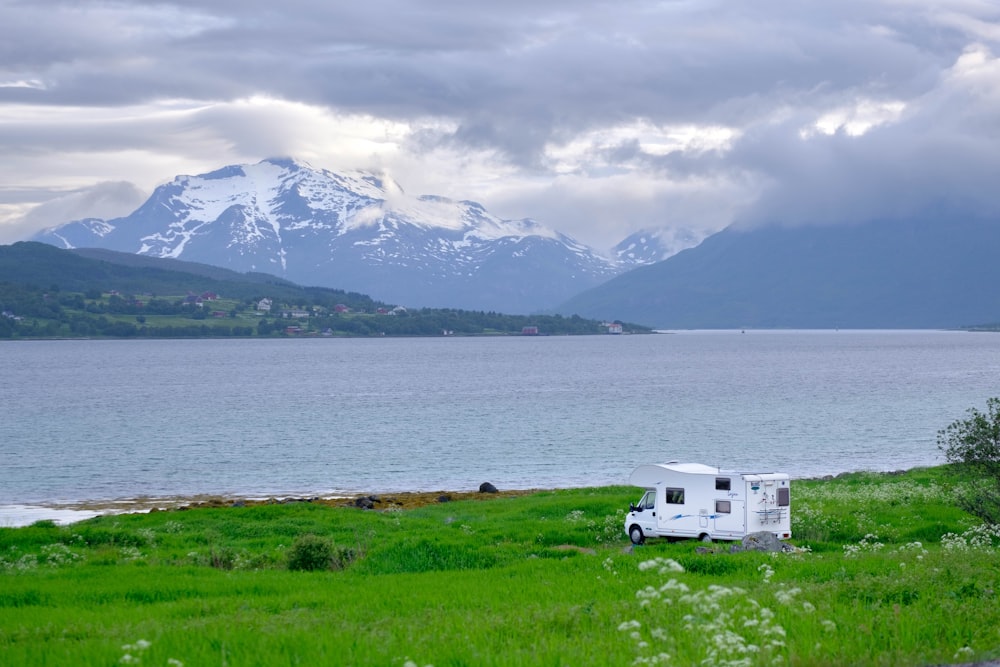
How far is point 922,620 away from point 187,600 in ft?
42.7

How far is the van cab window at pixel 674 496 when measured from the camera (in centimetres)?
3291

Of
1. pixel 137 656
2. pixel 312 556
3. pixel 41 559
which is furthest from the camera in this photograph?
pixel 41 559

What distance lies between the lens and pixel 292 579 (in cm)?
2356

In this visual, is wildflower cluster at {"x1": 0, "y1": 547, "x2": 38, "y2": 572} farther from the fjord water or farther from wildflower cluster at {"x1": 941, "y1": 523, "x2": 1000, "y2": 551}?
the fjord water

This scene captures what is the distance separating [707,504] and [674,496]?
116 cm

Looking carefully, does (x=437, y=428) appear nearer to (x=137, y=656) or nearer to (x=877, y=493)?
(x=877, y=493)

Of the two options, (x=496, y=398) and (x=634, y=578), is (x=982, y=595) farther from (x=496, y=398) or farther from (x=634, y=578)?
(x=496, y=398)

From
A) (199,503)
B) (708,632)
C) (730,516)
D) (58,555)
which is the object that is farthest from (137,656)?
(199,503)

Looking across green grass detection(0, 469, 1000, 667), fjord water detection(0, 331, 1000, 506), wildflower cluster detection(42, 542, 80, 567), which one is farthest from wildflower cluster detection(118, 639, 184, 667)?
fjord water detection(0, 331, 1000, 506)

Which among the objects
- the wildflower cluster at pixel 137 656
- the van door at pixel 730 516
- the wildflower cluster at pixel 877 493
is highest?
the wildflower cluster at pixel 137 656

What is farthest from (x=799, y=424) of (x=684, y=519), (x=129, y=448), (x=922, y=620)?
(x=922, y=620)

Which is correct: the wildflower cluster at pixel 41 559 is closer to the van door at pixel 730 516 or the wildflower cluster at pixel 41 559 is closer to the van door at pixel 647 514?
the van door at pixel 647 514

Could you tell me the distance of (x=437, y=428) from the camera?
299 feet

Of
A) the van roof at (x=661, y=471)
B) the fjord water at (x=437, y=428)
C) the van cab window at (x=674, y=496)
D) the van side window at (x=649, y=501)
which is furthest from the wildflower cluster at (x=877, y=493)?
the fjord water at (x=437, y=428)
